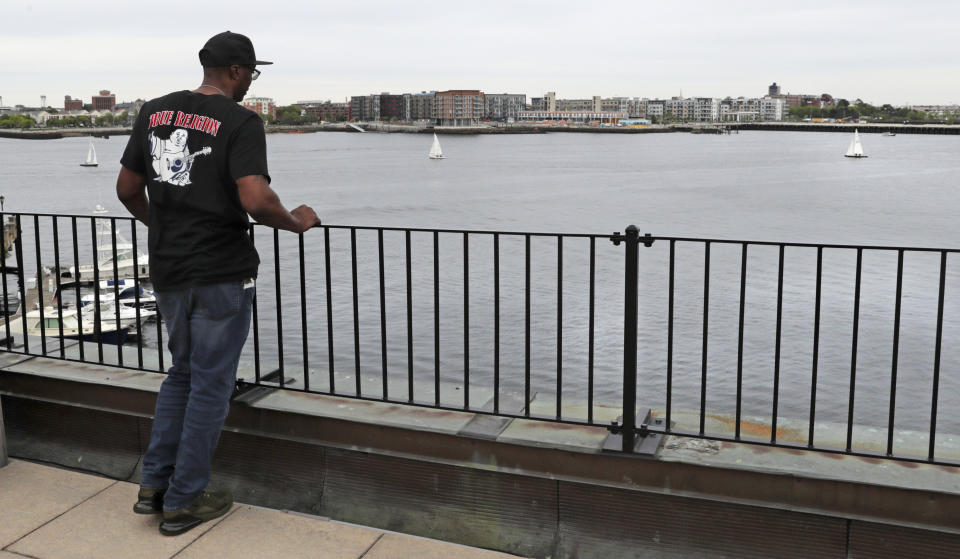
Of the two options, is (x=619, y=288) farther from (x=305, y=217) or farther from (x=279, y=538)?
(x=305, y=217)

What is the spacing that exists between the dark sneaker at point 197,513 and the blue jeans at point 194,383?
4 centimetres

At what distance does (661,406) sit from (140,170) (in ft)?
64.4

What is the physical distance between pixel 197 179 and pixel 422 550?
1842mm

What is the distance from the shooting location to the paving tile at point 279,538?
11.9 ft

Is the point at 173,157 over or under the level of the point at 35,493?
over

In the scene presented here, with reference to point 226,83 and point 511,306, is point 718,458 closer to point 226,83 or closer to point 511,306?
point 226,83

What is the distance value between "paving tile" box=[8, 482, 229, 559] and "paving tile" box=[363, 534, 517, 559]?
0.81m

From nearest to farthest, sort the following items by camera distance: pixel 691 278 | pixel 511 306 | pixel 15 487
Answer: pixel 15 487 < pixel 511 306 < pixel 691 278

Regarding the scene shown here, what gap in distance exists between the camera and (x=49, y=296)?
47.5 metres

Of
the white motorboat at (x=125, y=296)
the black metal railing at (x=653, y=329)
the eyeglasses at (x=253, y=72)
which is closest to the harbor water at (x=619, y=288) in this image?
Result: the black metal railing at (x=653, y=329)

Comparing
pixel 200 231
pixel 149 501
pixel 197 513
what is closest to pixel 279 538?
pixel 197 513

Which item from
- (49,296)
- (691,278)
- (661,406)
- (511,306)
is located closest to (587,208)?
(691,278)

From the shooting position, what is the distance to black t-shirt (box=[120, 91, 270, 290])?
339 centimetres

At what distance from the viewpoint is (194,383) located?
3.65 m
